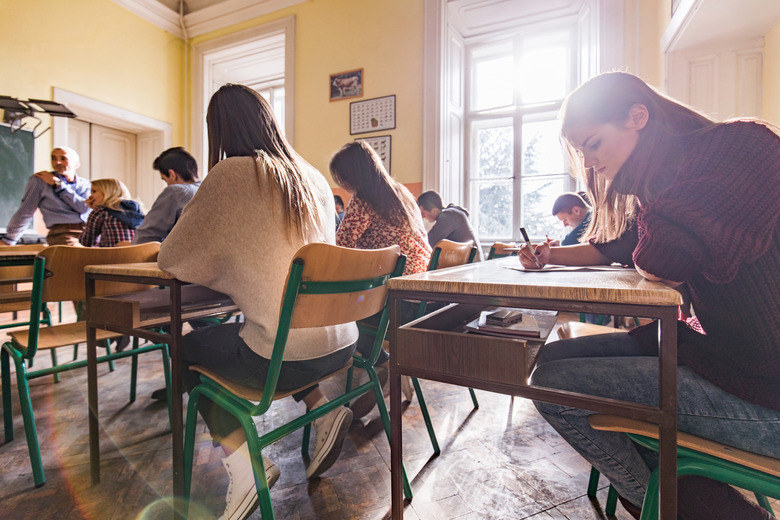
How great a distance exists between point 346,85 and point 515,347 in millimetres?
4767

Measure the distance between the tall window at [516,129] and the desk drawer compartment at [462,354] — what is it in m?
4.37

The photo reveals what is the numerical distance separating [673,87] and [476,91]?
231 centimetres

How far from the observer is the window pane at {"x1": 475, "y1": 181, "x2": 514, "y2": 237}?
16.3 feet

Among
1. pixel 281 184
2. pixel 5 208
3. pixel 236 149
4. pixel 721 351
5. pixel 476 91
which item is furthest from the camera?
pixel 476 91

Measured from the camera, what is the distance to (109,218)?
8.59 feet

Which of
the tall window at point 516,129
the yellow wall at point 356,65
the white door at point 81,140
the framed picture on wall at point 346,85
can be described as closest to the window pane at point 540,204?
the tall window at point 516,129

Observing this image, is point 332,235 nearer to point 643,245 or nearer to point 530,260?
point 530,260

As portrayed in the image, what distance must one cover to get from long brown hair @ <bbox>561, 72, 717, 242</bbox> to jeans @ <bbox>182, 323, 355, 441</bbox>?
0.81 meters

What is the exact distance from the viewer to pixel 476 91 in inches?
202

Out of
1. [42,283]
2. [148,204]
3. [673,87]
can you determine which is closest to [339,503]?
[42,283]

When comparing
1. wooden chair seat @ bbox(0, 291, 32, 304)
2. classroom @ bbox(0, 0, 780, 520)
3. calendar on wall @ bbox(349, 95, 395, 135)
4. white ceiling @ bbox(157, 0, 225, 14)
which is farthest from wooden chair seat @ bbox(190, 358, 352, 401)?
white ceiling @ bbox(157, 0, 225, 14)

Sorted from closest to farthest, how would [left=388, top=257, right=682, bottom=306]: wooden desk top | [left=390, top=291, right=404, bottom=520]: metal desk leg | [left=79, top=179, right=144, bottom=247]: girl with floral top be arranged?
[left=388, top=257, right=682, bottom=306]: wooden desk top → [left=390, top=291, right=404, bottom=520]: metal desk leg → [left=79, top=179, right=144, bottom=247]: girl with floral top

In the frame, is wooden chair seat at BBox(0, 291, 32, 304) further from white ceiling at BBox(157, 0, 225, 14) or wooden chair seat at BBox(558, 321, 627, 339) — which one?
white ceiling at BBox(157, 0, 225, 14)

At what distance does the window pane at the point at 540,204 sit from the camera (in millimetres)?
4730
